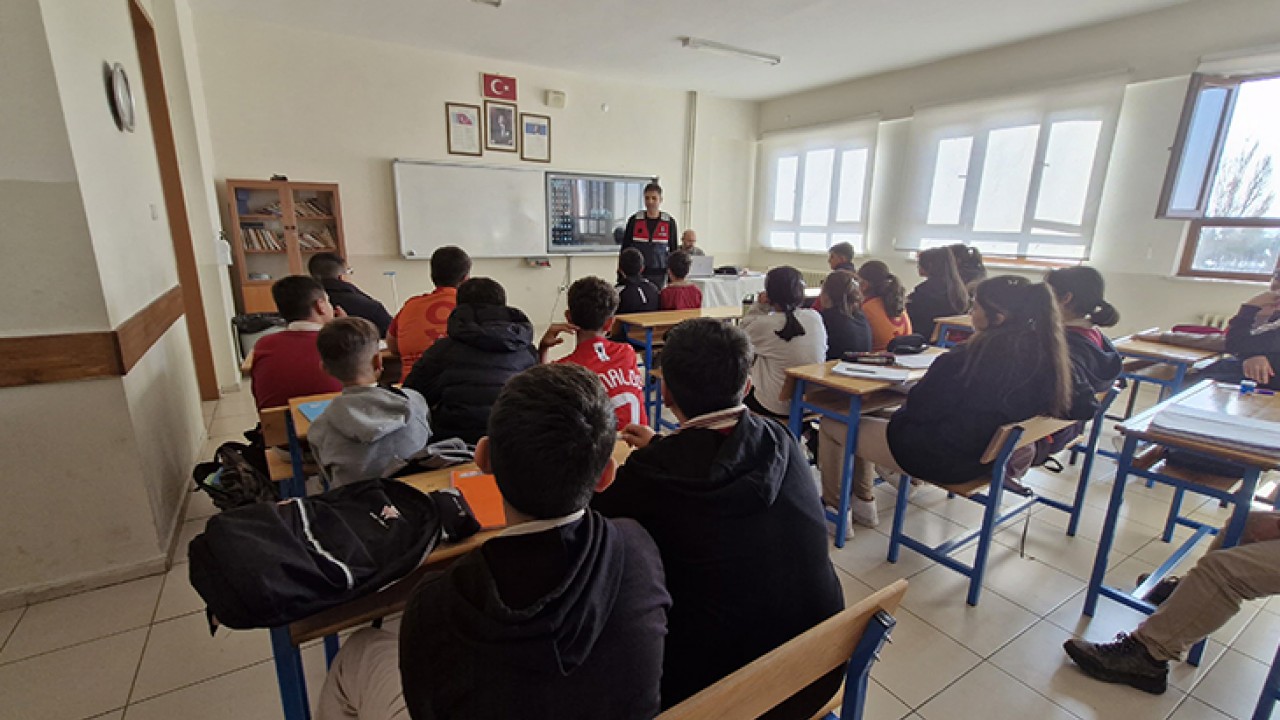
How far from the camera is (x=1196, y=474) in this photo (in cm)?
183

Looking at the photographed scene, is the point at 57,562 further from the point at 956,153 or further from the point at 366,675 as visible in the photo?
the point at 956,153

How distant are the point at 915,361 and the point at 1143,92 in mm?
4052

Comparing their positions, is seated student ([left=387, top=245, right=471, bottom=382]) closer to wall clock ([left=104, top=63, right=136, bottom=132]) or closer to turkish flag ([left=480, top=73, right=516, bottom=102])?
wall clock ([left=104, top=63, right=136, bottom=132])

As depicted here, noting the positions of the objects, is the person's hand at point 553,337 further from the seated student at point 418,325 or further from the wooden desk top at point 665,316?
the wooden desk top at point 665,316

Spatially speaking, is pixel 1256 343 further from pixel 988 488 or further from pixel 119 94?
pixel 119 94

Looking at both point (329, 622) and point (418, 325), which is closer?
point (329, 622)

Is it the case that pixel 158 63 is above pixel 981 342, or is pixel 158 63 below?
above

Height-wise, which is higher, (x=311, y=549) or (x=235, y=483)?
(x=311, y=549)

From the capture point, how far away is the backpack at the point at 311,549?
2.80 feet

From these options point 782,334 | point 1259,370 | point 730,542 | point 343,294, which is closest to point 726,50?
point 782,334

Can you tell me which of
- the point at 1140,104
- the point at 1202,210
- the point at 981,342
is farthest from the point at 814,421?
the point at 1140,104

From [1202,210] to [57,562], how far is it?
7099mm

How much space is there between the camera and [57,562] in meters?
2.00

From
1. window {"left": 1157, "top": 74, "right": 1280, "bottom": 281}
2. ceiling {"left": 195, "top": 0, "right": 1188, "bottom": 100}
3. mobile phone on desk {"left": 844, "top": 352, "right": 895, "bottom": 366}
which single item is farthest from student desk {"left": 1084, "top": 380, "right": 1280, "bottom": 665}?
ceiling {"left": 195, "top": 0, "right": 1188, "bottom": 100}
